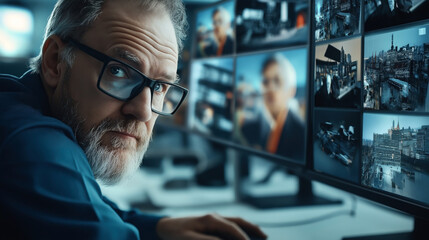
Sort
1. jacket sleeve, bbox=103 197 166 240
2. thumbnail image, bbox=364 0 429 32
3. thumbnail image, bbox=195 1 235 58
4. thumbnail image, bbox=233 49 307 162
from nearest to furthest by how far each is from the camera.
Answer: thumbnail image, bbox=364 0 429 32
jacket sleeve, bbox=103 197 166 240
thumbnail image, bbox=233 49 307 162
thumbnail image, bbox=195 1 235 58

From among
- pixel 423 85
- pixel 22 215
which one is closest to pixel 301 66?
pixel 423 85

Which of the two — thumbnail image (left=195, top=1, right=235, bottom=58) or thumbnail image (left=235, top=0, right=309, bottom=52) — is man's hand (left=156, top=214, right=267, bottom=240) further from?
thumbnail image (left=195, top=1, right=235, bottom=58)

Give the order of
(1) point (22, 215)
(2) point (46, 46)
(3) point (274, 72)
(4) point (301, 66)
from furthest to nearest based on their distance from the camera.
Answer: (3) point (274, 72) → (4) point (301, 66) → (2) point (46, 46) → (1) point (22, 215)

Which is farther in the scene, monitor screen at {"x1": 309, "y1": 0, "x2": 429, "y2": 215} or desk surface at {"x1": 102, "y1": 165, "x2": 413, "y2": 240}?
desk surface at {"x1": 102, "y1": 165, "x2": 413, "y2": 240}

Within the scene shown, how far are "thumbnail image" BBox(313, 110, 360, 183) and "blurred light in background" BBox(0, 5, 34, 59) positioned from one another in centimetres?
279

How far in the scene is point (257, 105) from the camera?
1.14m

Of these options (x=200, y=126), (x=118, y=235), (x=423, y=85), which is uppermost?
(x=423, y=85)

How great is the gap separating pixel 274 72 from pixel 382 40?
410mm

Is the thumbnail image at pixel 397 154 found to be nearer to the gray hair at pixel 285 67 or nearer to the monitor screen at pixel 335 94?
the monitor screen at pixel 335 94

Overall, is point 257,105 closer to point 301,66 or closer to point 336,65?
point 301,66

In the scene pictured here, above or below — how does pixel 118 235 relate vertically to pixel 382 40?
below

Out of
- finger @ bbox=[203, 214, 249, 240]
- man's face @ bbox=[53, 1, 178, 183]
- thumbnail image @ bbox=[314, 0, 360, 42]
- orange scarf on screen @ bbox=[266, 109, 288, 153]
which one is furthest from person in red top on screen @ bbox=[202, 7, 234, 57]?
finger @ bbox=[203, 214, 249, 240]

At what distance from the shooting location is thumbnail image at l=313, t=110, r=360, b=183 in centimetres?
74

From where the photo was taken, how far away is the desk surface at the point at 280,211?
→ 1032 millimetres
